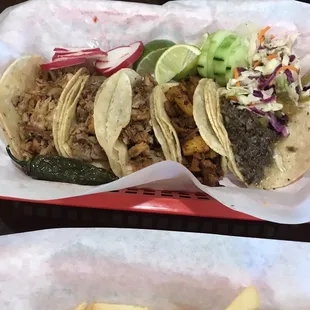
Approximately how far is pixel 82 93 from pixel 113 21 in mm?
397

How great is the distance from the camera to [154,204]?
1.66 metres

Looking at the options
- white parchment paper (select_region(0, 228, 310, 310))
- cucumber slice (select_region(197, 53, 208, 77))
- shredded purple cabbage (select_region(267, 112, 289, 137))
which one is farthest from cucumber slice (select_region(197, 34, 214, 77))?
white parchment paper (select_region(0, 228, 310, 310))

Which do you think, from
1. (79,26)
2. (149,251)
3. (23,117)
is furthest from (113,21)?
(149,251)

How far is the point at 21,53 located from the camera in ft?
6.81

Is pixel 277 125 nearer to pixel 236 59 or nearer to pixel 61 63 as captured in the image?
pixel 236 59

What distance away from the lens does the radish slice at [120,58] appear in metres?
2.03

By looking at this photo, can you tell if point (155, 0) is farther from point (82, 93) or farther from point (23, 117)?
point (23, 117)

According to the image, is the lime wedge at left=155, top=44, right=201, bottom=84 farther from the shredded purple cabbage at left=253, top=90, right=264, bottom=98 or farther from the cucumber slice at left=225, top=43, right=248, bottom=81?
the shredded purple cabbage at left=253, top=90, right=264, bottom=98

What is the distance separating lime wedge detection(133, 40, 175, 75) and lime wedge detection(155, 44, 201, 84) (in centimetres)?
7

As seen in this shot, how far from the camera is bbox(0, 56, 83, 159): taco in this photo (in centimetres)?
188

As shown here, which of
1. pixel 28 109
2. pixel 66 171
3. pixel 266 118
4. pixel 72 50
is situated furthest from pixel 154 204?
pixel 72 50

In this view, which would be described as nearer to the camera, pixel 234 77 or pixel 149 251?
pixel 149 251

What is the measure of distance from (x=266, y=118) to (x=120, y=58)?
A: 0.63m

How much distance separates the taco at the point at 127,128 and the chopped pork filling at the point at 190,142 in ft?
0.23
